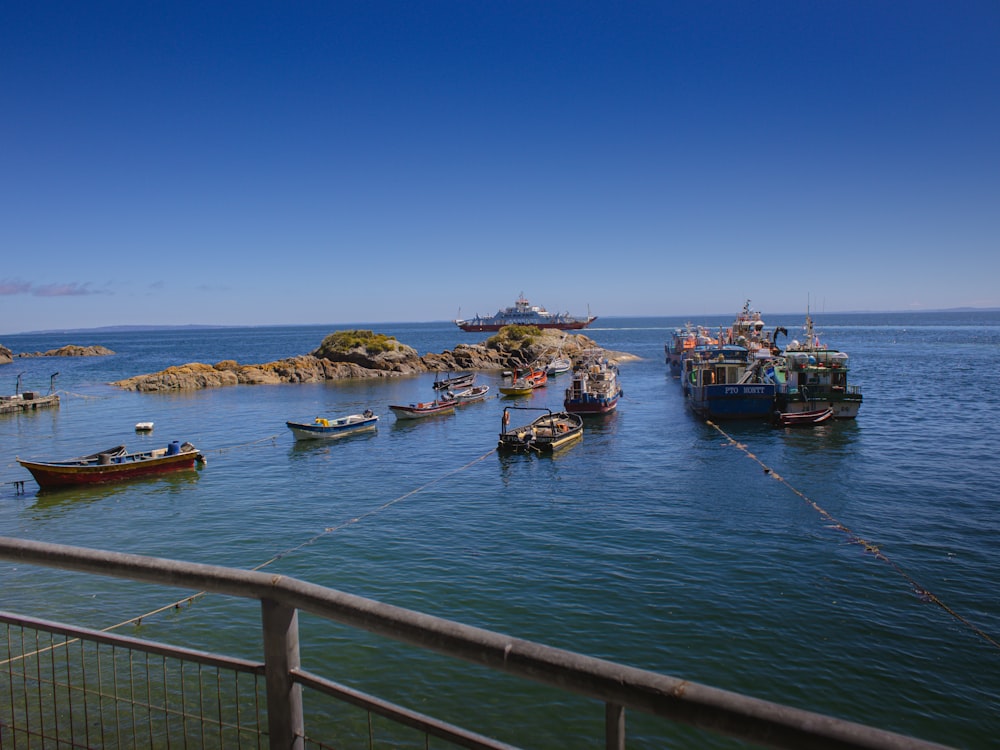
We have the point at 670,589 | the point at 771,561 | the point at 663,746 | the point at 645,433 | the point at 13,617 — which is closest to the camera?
the point at 13,617

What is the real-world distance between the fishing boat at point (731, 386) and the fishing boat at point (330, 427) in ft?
77.9

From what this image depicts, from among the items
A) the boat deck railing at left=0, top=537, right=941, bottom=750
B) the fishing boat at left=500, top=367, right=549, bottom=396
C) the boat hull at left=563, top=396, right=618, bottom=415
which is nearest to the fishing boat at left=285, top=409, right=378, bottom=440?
the boat hull at left=563, top=396, right=618, bottom=415

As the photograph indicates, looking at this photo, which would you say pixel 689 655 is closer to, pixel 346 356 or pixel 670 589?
pixel 670 589

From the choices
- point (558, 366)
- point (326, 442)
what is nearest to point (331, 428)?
point (326, 442)

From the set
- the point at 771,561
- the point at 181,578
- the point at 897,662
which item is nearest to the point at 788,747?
the point at 181,578

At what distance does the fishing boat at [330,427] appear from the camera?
4319 cm

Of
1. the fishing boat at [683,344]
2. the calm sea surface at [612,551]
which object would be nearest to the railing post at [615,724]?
the calm sea surface at [612,551]

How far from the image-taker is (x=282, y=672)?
345cm

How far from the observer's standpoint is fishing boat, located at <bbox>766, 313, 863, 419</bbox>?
46531mm

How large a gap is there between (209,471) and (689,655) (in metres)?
28.0

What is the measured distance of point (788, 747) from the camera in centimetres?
240

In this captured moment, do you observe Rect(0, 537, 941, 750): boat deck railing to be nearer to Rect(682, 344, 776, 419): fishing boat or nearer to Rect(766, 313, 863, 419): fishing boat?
Rect(682, 344, 776, 419): fishing boat

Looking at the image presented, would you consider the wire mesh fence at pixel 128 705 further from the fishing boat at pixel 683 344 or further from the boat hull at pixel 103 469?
the fishing boat at pixel 683 344

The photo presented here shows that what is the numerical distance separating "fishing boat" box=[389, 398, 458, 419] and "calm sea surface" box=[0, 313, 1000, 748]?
4914 millimetres
